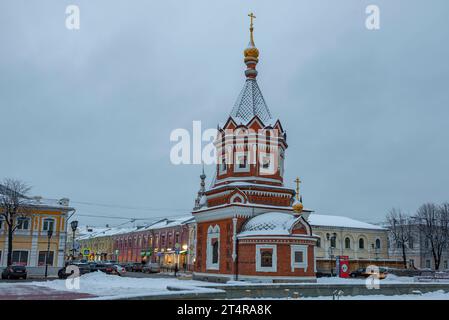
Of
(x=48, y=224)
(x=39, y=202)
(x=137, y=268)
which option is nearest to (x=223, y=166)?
(x=48, y=224)

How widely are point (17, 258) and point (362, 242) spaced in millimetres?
45469

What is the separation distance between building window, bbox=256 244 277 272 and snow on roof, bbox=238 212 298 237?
105 cm

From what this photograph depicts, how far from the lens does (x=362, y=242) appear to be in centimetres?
6519

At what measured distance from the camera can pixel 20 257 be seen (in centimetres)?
4272

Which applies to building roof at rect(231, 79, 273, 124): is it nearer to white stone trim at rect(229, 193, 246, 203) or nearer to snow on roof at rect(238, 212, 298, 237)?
white stone trim at rect(229, 193, 246, 203)

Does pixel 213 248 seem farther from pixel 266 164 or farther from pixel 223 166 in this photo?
pixel 266 164

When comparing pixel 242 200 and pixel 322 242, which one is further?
pixel 322 242

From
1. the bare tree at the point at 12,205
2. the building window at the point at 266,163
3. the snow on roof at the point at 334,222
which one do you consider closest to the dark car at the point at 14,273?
the bare tree at the point at 12,205

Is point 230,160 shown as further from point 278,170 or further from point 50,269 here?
point 50,269

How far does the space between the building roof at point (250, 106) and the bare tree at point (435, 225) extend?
34616mm

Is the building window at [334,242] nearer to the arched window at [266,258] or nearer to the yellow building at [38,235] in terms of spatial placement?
the arched window at [266,258]

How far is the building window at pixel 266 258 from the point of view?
31234 millimetres

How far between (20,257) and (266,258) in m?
25.0
